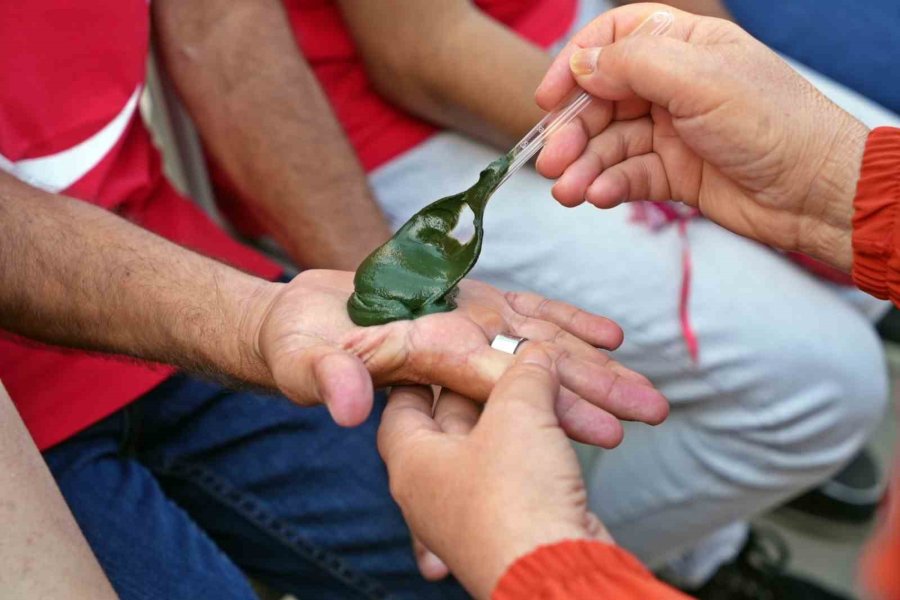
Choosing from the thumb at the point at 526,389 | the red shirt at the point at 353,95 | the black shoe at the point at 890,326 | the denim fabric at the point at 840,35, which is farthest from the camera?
the black shoe at the point at 890,326

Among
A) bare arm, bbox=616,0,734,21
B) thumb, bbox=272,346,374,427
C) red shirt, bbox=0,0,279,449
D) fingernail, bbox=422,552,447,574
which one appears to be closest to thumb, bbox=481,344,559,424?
thumb, bbox=272,346,374,427

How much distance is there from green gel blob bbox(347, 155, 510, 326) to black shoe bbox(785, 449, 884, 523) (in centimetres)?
111

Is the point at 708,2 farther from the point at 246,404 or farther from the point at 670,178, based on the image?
the point at 246,404

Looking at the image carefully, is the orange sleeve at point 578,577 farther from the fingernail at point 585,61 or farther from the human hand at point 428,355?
the fingernail at point 585,61

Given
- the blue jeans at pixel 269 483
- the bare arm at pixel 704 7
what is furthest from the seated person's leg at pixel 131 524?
the bare arm at pixel 704 7

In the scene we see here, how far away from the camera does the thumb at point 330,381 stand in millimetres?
807

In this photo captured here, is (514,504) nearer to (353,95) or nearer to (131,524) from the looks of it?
(131,524)

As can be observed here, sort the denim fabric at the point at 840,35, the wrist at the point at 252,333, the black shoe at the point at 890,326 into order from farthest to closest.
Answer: the black shoe at the point at 890,326 < the denim fabric at the point at 840,35 < the wrist at the point at 252,333

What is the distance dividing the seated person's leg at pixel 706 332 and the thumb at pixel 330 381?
0.63 metres

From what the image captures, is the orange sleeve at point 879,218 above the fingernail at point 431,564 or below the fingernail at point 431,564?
above

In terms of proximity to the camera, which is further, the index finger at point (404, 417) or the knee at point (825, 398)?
the knee at point (825, 398)

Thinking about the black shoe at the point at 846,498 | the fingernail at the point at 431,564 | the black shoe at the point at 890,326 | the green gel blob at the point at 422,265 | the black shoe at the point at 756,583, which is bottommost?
the black shoe at the point at 756,583

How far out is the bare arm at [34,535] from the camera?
76cm

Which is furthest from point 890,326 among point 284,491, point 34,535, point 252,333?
point 34,535
